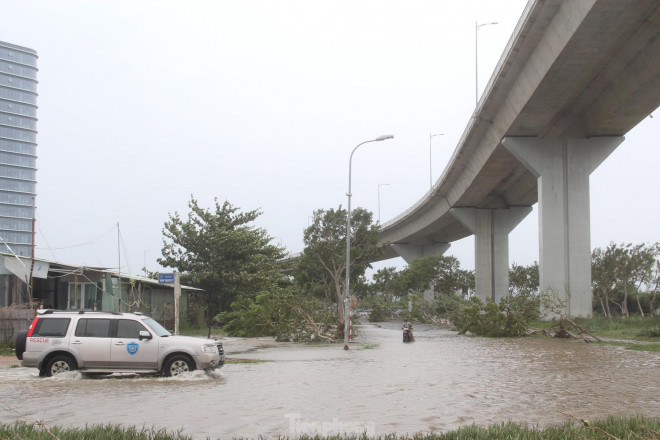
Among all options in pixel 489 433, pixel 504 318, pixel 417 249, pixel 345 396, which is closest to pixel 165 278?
pixel 345 396

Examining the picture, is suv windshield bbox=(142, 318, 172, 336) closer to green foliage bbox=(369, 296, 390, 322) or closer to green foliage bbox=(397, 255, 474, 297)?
green foliage bbox=(397, 255, 474, 297)

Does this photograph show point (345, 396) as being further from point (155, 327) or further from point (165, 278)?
point (165, 278)

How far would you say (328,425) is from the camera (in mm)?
9508

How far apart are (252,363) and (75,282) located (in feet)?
39.1

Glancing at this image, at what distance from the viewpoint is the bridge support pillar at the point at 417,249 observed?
310 ft

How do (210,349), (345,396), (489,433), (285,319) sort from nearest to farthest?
(489,433) < (345,396) < (210,349) < (285,319)

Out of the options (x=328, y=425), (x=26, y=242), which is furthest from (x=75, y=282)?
(x=26, y=242)

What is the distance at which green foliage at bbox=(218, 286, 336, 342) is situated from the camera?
3369 cm

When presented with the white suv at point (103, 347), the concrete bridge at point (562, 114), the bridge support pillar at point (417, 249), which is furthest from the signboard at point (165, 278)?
the bridge support pillar at point (417, 249)

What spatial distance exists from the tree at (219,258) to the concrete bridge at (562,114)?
54.3 ft

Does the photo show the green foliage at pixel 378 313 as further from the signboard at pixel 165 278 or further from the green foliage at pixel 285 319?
the signboard at pixel 165 278

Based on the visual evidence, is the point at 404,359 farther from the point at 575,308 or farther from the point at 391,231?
the point at 391,231

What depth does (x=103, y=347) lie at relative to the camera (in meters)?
15.8

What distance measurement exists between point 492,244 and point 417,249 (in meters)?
28.7
